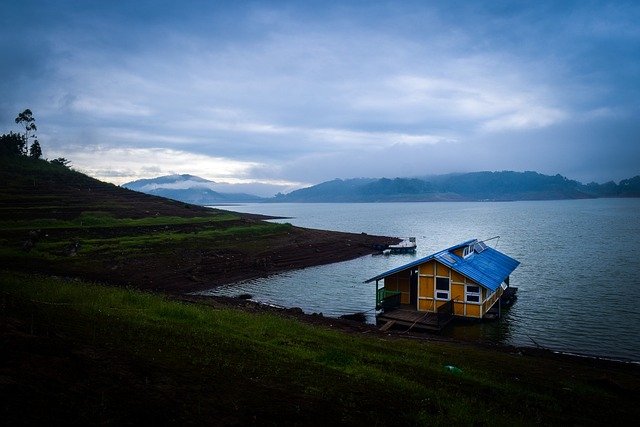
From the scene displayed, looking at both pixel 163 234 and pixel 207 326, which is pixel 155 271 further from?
pixel 207 326

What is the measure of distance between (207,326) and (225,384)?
8.66 metres

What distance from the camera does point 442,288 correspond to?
37500mm

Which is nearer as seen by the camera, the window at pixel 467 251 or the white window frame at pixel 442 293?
the white window frame at pixel 442 293

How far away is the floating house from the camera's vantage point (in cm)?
3588

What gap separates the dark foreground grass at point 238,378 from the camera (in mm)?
9766

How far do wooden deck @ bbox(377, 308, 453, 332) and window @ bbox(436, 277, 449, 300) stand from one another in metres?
1.89

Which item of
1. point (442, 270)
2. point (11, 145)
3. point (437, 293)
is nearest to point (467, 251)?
point (442, 270)

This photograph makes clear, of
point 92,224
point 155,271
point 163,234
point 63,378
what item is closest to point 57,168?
point 92,224

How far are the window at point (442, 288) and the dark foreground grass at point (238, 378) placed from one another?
1377 centimetres

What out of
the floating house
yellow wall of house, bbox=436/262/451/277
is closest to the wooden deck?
the floating house

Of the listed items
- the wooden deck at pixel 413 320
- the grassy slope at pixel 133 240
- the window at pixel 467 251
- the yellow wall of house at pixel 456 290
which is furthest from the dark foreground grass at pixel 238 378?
the grassy slope at pixel 133 240

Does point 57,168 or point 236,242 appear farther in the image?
point 57,168

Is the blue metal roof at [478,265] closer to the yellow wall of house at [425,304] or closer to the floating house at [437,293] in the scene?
the floating house at [437,293]

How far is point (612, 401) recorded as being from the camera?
17672 millimetres
